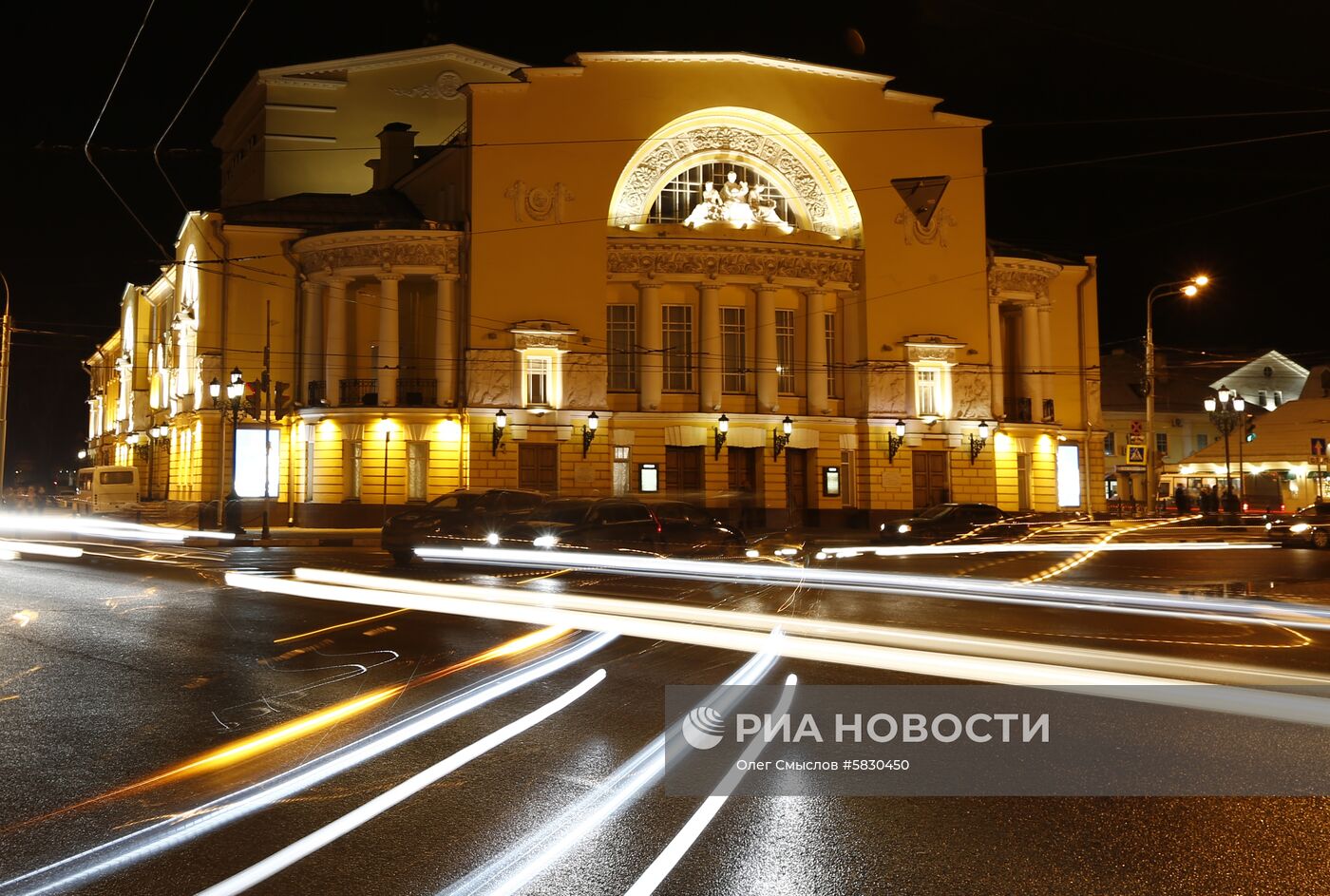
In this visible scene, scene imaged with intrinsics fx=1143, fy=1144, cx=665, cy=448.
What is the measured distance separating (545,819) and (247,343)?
139 ft

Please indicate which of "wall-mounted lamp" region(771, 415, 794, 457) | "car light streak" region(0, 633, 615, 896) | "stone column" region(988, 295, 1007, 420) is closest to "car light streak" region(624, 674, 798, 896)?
"car light streak" region(0, 633, 615, 896)

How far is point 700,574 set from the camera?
15.9 meters

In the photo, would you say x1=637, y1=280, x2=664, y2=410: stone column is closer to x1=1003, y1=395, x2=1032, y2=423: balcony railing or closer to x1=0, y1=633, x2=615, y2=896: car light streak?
x1=1003, y1=395, x2=1032, y2=423: balcony railing

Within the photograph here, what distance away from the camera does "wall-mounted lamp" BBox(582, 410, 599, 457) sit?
133ft

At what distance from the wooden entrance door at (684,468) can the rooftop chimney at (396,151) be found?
18.8 m

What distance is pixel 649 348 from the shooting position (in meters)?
42.7

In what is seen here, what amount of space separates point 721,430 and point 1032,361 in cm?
1487

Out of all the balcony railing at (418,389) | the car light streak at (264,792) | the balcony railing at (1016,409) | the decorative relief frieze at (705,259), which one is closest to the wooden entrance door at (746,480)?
the decorative relief frieze at (705,259)

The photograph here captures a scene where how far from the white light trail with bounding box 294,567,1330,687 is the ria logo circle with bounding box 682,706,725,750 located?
6.14 feet

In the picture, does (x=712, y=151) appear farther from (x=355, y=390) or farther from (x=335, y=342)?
(x=355, y=390)

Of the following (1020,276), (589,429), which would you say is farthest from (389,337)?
(1020,276)

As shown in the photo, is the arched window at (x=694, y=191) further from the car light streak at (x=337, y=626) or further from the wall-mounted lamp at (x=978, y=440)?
the car light streak at (x=337, y=626)

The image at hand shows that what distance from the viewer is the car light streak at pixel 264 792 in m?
5.00

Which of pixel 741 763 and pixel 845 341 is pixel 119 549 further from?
pixel 845 341
